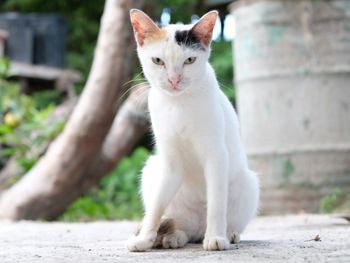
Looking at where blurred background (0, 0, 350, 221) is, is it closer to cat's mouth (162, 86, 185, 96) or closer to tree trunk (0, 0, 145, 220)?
tree trunk (0, 0, 145, 220)

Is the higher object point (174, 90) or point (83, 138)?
point (174, 90)

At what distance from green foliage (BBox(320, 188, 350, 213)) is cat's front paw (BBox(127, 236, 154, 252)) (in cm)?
301

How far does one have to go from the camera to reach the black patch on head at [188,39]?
2375mm

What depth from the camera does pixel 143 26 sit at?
2465mm

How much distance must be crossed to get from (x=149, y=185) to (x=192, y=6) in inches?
314

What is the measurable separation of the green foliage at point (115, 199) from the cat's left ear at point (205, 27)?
360cm

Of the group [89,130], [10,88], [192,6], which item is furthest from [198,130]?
[192,6]

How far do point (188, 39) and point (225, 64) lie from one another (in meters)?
6.16

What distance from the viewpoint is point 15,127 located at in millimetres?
6418

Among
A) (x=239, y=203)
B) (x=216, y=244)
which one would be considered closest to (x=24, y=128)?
(x=239, y=203)

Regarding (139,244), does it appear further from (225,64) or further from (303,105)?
(225,64)

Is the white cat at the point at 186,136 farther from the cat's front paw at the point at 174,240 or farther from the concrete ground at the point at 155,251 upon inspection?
the concrete ground at the point at 155,251

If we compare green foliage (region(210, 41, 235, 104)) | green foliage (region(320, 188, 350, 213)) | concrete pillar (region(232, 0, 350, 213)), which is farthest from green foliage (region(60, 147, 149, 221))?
green foliage (region(320, 188, 350, 213))

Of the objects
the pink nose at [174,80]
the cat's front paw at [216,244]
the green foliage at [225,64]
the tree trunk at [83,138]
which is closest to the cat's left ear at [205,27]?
the pink nose at [174,80]
